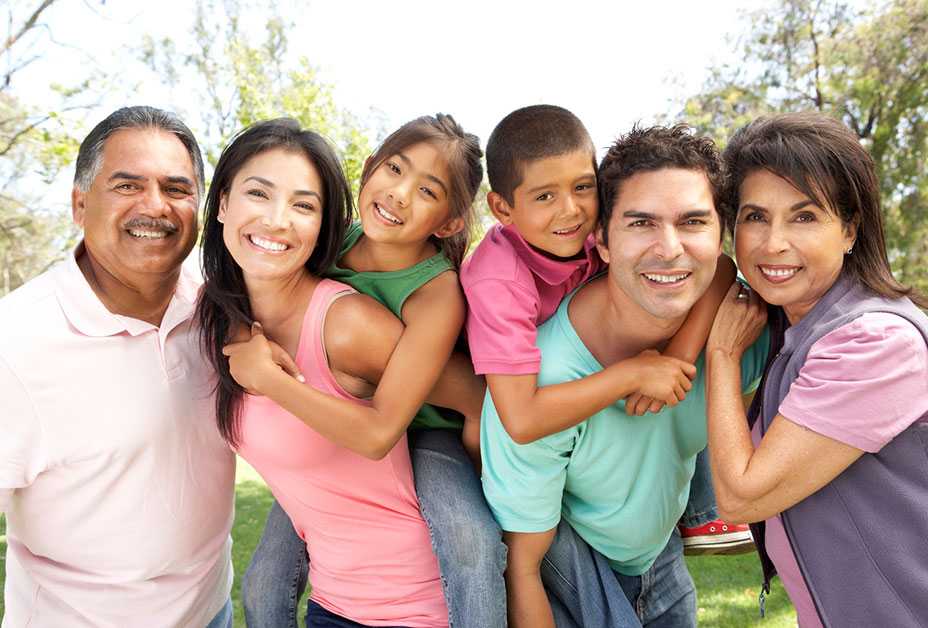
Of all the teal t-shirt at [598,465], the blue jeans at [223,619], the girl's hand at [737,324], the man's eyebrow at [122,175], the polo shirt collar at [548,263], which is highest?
the man's eyebrow at [122,175]

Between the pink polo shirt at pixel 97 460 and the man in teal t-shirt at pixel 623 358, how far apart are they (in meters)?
1.16

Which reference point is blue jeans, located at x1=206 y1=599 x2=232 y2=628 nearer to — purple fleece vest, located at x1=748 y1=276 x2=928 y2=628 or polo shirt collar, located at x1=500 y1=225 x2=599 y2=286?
polo shirt collar, located at x1=500 y1=225 x2=599 y2=286

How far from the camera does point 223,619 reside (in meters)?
3.33

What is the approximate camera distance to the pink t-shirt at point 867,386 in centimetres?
212

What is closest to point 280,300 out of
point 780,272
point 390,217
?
point 390,217

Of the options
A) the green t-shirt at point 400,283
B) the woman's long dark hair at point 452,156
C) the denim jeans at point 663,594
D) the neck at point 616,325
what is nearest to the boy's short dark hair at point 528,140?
the woman's long dark hair at point 452,156

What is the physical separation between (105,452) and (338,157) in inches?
53.0

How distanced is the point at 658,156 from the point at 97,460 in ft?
7.20

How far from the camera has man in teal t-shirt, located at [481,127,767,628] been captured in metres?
2.56

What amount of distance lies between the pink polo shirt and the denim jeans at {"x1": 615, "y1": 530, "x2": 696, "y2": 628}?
1.65 metres

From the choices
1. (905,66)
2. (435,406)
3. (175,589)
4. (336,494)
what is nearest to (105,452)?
(175,589)

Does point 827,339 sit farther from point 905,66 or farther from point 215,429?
point 905,66

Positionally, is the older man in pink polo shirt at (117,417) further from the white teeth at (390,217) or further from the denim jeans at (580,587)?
the denim jeans at (580,587)

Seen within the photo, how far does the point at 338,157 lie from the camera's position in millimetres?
2965
